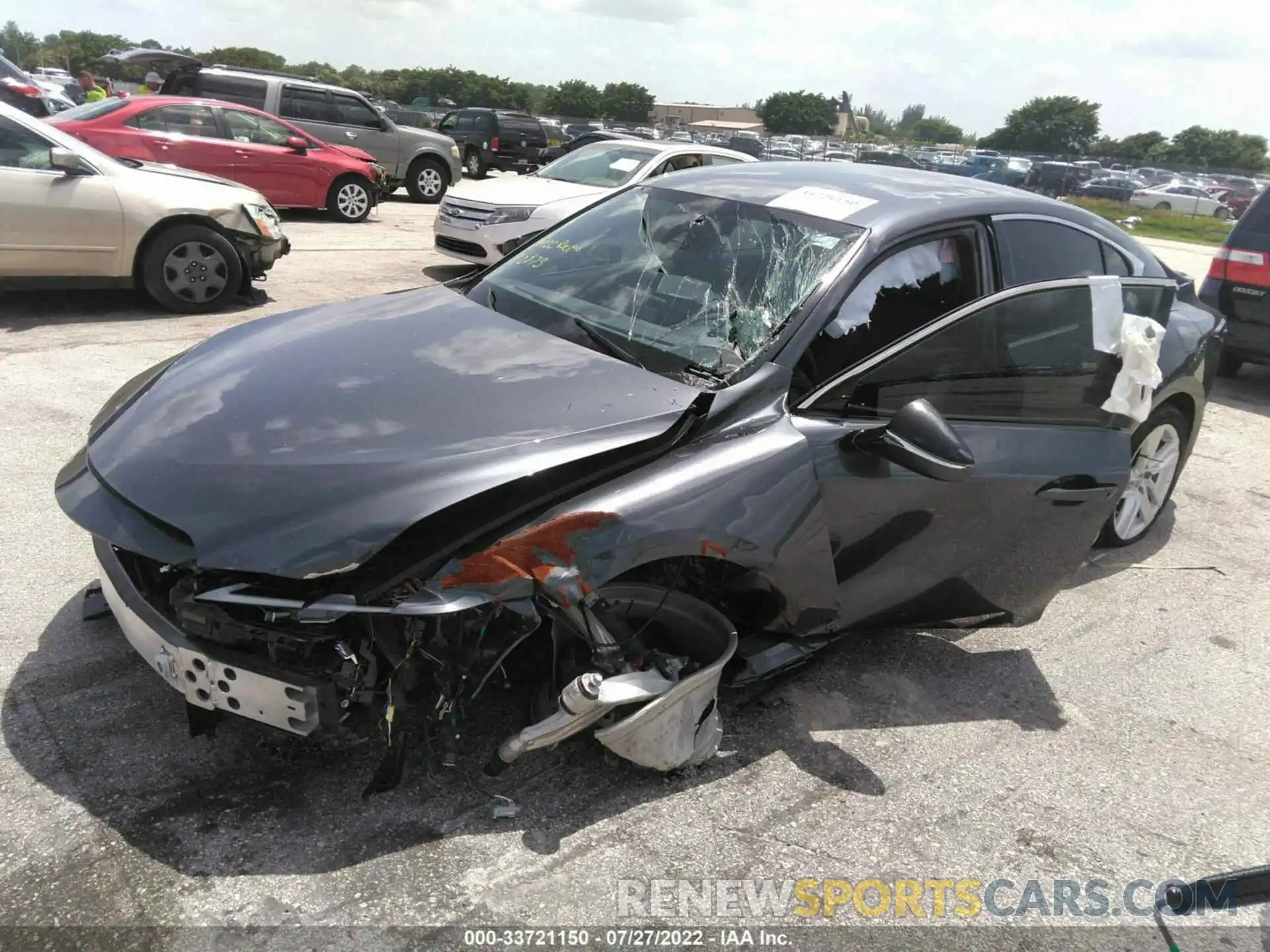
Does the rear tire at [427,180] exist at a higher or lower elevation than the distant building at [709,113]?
lower

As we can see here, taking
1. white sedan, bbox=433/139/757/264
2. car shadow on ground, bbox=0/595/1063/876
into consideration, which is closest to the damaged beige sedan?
white sedan, bbox=433/139/757/264

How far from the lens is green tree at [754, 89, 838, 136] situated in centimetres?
8394

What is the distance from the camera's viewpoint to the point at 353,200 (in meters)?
13.1

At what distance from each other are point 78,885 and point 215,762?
49 cm

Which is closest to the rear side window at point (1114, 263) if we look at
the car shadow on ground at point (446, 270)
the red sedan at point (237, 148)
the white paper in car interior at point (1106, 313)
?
the white paper in car interior at point (1106, 313)

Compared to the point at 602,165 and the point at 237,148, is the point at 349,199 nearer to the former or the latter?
the point at 237,148

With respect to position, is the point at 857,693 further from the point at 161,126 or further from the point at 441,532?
the point at 161,126

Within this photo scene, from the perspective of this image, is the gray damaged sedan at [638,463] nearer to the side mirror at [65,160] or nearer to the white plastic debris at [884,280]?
the white plastic debris at [884,280]

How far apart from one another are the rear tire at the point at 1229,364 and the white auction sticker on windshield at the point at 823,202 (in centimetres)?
630

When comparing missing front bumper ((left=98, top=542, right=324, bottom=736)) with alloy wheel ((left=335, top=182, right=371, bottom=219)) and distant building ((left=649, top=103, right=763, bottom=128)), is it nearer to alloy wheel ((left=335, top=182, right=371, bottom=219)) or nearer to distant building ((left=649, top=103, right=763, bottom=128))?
alloy wheel ((left=335, top=182, right=371, bottom=219))

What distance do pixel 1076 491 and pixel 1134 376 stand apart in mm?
583

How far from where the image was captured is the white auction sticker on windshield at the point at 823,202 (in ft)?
11.0

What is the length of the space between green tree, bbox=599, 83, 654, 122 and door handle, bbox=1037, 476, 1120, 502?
73.5m

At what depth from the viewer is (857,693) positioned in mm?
3340
